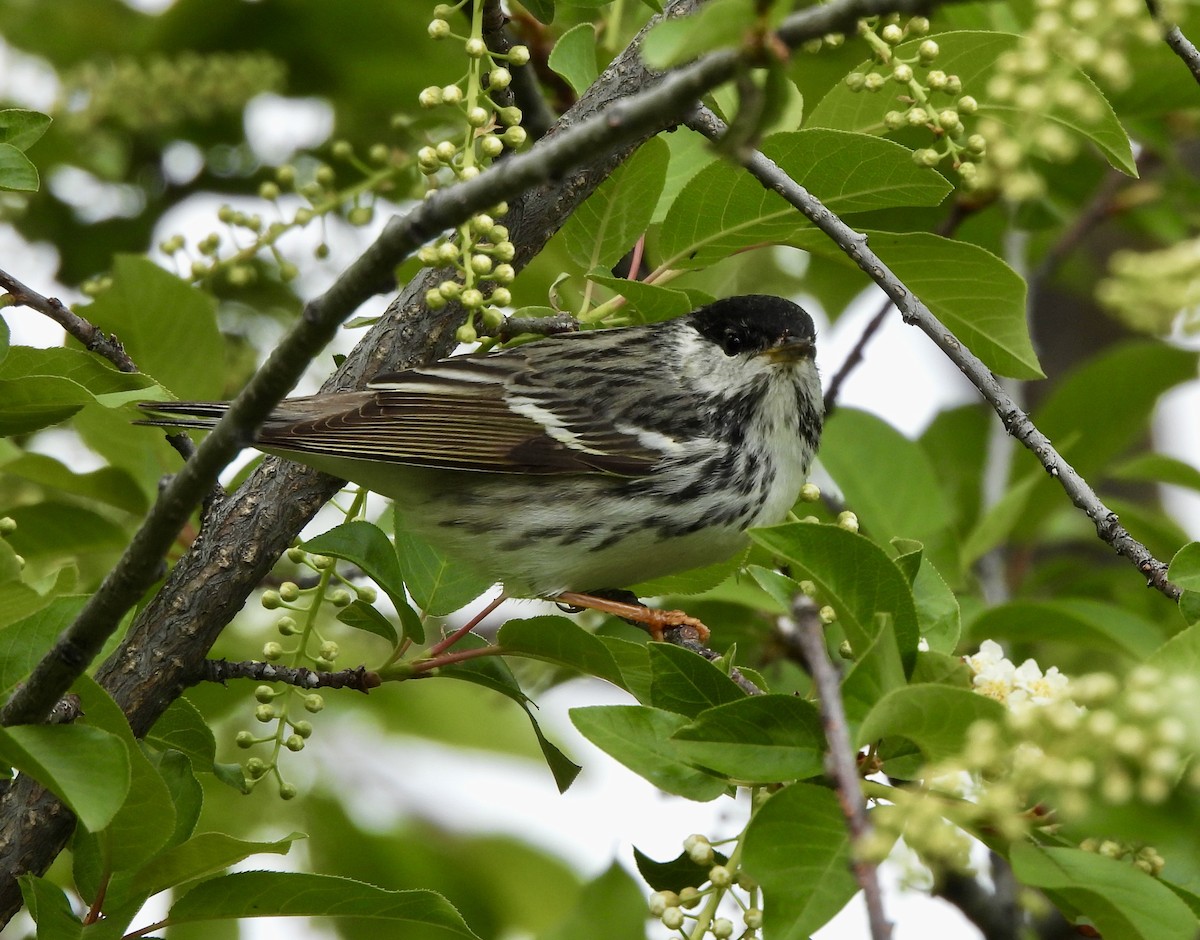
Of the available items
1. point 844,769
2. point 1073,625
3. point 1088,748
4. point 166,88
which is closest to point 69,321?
point 166,88

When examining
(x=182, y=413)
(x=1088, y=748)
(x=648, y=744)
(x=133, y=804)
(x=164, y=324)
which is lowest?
(x=1088, y=748)

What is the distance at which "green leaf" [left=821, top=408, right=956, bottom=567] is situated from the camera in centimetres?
441

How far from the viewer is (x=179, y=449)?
3441 millimetres

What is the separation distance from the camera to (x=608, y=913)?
3.29m

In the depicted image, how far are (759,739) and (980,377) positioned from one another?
0.94m

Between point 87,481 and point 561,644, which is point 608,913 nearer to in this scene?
point 561,644

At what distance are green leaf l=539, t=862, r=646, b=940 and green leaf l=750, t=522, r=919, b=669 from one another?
110 cm

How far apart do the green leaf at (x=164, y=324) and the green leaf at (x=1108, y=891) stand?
266 cm

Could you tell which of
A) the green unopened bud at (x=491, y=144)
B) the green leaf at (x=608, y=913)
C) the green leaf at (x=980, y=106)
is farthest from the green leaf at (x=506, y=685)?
the green leaf at (x=980, y=106)

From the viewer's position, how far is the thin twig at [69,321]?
312 cm

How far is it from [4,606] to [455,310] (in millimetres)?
1206

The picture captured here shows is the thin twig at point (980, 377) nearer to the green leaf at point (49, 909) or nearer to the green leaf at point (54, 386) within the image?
the green leaf at point (54, 386)

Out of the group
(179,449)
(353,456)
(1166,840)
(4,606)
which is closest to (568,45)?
(353,456)

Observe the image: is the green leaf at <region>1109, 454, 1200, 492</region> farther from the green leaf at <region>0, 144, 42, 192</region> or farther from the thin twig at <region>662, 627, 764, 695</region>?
the green leaf at <region>0, 144, 42, 192</region>
